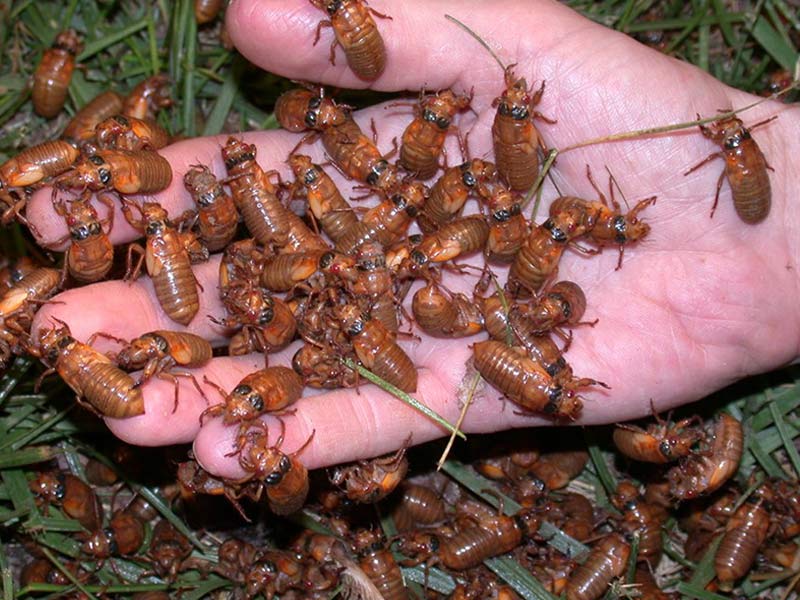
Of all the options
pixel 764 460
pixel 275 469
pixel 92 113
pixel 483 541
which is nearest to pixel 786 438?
pixel 764 460

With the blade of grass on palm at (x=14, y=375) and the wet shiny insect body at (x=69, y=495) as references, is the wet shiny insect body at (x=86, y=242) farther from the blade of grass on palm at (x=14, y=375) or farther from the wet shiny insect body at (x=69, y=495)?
the wet shiny insect body at (x=69, y=495)

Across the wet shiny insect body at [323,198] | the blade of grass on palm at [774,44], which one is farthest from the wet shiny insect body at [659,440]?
the blade of grass on palm at [774,44]

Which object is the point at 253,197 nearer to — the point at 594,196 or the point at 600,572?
the point at 594,196

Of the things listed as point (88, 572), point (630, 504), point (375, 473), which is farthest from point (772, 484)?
point (88, 572)

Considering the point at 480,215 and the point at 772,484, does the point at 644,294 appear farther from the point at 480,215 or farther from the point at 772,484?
the point at 772,484

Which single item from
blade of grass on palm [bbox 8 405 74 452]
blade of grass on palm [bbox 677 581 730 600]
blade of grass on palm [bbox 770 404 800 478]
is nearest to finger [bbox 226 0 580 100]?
blade of grass on palm [bbox 8 405 74 452]

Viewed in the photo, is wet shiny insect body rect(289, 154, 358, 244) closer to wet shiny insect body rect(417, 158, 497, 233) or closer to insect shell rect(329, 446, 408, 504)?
wet shiny insect body rect(417, 158, 497, 233)
